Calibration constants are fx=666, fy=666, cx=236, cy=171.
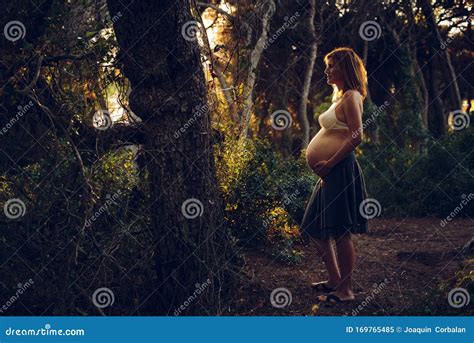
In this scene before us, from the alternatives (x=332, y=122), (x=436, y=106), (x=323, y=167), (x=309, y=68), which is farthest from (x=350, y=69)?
(x=436, y=106)

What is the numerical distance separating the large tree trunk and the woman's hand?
935mm

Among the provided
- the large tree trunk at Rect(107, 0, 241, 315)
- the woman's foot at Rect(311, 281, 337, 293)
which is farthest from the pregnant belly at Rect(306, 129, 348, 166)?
the woman's foot at Rect(311, 281, 337, 293)

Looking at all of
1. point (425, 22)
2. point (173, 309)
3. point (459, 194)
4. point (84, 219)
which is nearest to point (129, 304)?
point (173, 309)

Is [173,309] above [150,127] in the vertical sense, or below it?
below

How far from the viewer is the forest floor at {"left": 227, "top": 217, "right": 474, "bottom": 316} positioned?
18.1ft

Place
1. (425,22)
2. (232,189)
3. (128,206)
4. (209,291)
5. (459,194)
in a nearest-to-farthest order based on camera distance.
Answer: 1. (209,291)
2. (128,206)
3. (232,189)
4. (459,194)
5. (425,22)

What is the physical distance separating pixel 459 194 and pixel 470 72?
27.6ft

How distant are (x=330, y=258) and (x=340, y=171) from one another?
746 mm

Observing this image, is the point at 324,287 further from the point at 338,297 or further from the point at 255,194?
the point at 255,194

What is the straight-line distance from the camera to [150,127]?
5371 mm

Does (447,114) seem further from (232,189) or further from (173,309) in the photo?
(173,309)

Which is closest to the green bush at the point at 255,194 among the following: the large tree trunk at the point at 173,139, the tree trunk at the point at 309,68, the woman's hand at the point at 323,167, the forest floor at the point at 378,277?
the forest floor at the point at 378,277

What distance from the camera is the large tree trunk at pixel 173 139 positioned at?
527 centimetres

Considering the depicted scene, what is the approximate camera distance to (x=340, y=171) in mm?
5457
